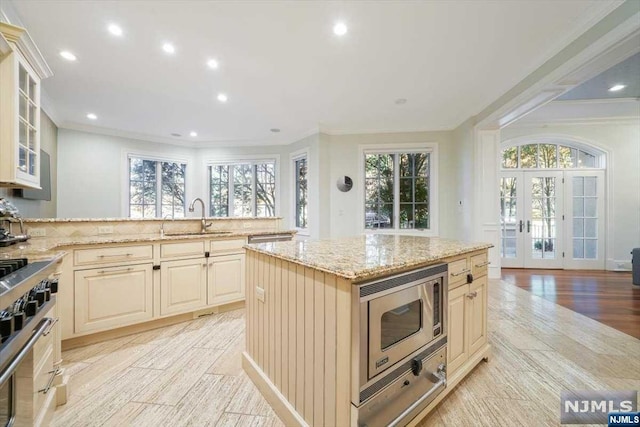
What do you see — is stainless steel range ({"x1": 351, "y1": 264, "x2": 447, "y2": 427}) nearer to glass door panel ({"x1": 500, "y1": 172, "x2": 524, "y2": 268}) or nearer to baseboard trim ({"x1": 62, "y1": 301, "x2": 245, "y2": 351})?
baseboard trim ({"x1": 62, "y1": 301, "x2": 245, "y2": 351})

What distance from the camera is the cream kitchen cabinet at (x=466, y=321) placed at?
159 centimetres

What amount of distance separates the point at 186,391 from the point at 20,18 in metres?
3.24

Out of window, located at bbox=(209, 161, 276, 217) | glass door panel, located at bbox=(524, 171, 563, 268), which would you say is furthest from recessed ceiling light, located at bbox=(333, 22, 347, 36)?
glass door panel, located at bbox=(524, 171, 563, 268)

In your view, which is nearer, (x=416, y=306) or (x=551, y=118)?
(x=416, y=306)

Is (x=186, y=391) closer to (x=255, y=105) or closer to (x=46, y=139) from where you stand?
(x=255, y=105)

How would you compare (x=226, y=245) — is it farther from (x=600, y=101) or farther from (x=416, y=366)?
(x=600, y=101)

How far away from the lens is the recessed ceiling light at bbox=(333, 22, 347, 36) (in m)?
2.27

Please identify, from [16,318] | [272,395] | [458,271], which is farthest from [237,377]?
[458,271]

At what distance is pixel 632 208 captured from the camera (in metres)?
4.95

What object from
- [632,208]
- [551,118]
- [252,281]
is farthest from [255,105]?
[632,208]

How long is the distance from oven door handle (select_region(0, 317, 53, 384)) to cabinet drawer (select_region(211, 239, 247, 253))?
5.33 feet

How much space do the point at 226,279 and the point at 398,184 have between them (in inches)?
146

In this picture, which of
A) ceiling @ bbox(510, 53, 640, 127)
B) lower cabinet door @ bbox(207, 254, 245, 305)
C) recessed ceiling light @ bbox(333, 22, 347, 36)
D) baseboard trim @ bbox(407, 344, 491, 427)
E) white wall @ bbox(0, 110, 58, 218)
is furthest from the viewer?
ceiling @ bbox(510, 53, 640, 127)

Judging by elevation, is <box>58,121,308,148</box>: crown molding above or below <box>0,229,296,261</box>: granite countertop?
above
